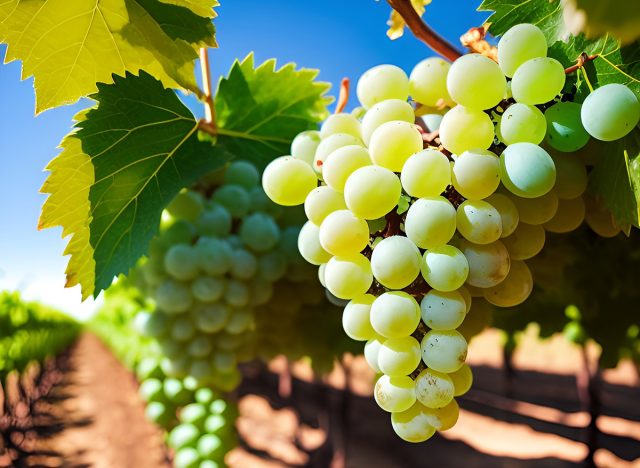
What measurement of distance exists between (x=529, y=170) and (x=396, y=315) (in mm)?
156

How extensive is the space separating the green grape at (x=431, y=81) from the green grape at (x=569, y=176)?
0.40 ft

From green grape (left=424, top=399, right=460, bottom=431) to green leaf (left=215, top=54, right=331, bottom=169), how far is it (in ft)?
1.70

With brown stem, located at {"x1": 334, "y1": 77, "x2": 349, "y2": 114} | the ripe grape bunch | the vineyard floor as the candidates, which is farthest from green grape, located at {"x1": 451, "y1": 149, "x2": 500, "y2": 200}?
the vineyard floor

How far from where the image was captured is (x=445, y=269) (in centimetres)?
45

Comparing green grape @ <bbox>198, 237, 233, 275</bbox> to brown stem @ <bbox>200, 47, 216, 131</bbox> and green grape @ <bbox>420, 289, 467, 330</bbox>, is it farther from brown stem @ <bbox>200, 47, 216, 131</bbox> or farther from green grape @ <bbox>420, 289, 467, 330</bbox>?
green grape @ <bbox>420, 289, 467, 330</bbox>

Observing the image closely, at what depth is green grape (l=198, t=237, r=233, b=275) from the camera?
100 centimetres

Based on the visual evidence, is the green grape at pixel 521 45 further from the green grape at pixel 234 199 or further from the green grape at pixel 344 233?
the green grape at pixel 234 199

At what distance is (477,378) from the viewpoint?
19.0ft

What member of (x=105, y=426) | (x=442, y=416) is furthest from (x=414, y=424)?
(x=105, y=426)

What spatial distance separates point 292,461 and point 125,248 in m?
3.12

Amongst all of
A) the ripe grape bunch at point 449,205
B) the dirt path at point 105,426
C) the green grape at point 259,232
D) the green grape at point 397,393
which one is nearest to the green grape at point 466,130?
the ripe grape bunch at point 449,205

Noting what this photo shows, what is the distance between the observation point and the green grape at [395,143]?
0.48 metres

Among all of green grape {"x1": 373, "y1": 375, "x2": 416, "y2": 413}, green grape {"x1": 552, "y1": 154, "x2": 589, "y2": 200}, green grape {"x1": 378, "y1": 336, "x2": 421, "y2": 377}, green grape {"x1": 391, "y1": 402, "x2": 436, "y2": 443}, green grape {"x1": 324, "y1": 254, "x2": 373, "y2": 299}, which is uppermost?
green grape {"x1": 552, "y1": 154, "x2": 589, "y2": 200}

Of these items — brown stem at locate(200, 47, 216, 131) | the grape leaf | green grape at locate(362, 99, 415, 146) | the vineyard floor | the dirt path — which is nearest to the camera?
green grape at locate(362, 99, 415, 146)
